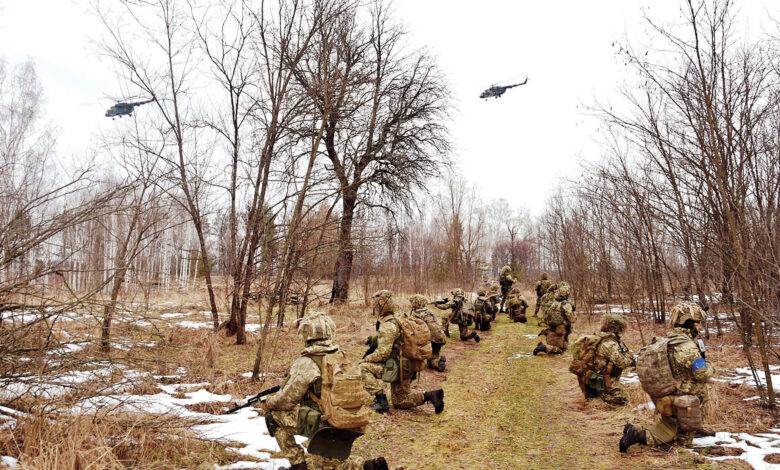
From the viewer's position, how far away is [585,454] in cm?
498

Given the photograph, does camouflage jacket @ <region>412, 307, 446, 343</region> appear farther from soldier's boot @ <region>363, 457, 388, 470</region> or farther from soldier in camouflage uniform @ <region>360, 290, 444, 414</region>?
soldier's boot @ <region>363, 457, 388, 470</region>

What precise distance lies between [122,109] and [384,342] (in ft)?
27.8

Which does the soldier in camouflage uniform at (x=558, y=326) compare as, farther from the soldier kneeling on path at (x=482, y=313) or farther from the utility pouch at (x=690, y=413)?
the utility pouch at (x=690, y=413)

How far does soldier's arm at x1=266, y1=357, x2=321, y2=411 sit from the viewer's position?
3.96 m

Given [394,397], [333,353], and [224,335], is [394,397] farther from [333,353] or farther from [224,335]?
[224,335]

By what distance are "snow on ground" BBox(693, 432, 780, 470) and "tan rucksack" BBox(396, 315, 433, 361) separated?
3351mm

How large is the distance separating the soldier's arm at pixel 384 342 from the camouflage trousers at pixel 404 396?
51 centimetres

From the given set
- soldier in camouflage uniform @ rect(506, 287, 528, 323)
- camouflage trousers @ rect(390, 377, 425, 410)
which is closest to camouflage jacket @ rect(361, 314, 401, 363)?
camouflage trousers @ rect(390, 377, 425, 410)

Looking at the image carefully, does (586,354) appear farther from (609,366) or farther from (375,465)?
(375,465)

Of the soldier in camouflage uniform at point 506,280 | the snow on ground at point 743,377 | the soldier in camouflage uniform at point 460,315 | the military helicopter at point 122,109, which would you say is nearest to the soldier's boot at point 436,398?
the snow on ground at point 743,377

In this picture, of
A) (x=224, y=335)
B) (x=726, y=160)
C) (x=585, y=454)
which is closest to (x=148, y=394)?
(x=224, y=335)

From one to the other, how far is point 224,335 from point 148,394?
4.30 m

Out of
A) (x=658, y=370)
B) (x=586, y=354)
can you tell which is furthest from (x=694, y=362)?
(x=586, y=354)

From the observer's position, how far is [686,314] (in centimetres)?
514
